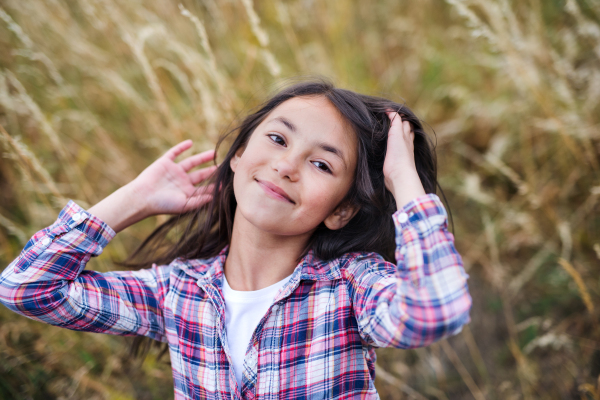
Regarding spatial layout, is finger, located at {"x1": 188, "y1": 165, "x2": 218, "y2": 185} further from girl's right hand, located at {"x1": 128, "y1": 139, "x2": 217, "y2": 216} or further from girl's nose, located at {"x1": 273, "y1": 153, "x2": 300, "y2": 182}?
girl's nose, located at {"x1": 273, "y1": 153, "x2": 300, "y2": 182}

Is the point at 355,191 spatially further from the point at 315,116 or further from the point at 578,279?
the point at 578,279

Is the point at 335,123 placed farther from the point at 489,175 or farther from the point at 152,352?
the point at 489,175

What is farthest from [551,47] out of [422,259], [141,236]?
[141,236]

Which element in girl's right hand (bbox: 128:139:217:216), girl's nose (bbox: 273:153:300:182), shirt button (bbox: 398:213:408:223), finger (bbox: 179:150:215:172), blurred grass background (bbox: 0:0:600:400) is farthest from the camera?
blurred grass background (bbox: 0:0:600:400)

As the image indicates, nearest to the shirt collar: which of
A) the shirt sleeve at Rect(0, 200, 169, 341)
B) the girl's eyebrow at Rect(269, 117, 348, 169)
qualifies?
the shirt sleeve at Rect(0, 200, 169, 341)

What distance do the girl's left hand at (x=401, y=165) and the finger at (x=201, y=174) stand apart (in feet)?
2.47

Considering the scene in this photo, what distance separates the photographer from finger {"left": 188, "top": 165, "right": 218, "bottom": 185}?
5.27 ft

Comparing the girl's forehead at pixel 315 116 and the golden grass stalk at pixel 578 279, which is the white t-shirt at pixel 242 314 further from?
the golden grass stalk at pixel 578 279

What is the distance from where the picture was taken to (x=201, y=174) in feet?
5.35

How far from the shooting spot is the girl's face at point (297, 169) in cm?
115

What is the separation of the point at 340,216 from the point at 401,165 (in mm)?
288

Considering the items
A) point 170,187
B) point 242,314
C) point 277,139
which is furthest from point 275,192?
point 170,187

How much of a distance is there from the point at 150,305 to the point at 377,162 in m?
0.91

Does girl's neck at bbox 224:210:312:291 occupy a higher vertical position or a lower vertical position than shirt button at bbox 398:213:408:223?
lower
